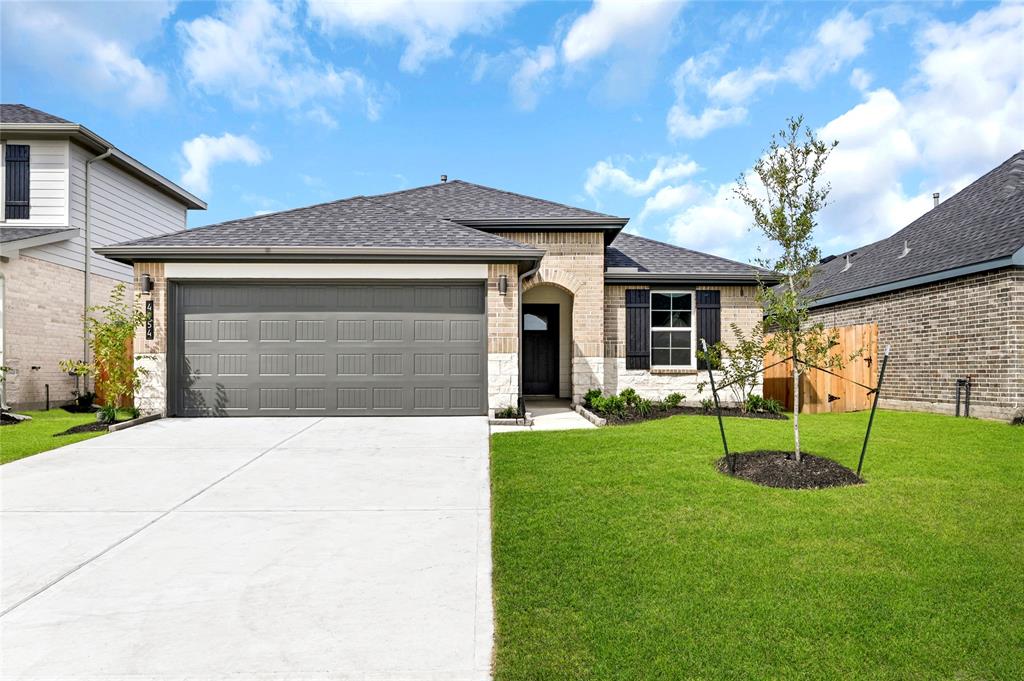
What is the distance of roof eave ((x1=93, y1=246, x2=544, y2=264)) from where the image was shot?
10430mm

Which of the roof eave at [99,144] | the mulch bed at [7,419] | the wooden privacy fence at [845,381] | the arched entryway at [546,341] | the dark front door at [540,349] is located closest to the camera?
the mulch bed at [7,419]

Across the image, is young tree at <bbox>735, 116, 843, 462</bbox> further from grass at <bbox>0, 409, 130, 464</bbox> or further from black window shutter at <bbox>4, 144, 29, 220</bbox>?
black window shutter at <bbox>4, 144, 29, 220</bbox>

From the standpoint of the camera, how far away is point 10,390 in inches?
498

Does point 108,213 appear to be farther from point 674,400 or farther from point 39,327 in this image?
point 674,400

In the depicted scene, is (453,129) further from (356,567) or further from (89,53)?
(356,567)

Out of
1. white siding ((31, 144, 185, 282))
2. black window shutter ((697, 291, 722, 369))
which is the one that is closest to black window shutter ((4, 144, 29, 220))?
white siding ((31, 144, 185, 282))

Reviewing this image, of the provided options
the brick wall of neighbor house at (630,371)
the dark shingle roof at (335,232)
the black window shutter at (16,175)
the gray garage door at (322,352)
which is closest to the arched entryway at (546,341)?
the brick wall of neighbor house at (630,371)

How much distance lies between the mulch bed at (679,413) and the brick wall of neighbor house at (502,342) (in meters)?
1.98

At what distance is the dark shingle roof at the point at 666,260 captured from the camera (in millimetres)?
13445

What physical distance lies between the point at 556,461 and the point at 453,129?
12138 millimetres

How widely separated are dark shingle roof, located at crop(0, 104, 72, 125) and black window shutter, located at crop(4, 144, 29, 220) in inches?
27.9

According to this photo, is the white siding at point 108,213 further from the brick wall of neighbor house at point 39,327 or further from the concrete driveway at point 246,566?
the concrete driveway at point 246,566

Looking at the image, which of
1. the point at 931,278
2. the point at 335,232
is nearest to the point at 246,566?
the point at 335,232

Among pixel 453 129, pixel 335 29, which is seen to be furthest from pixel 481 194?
pixel 335 29
